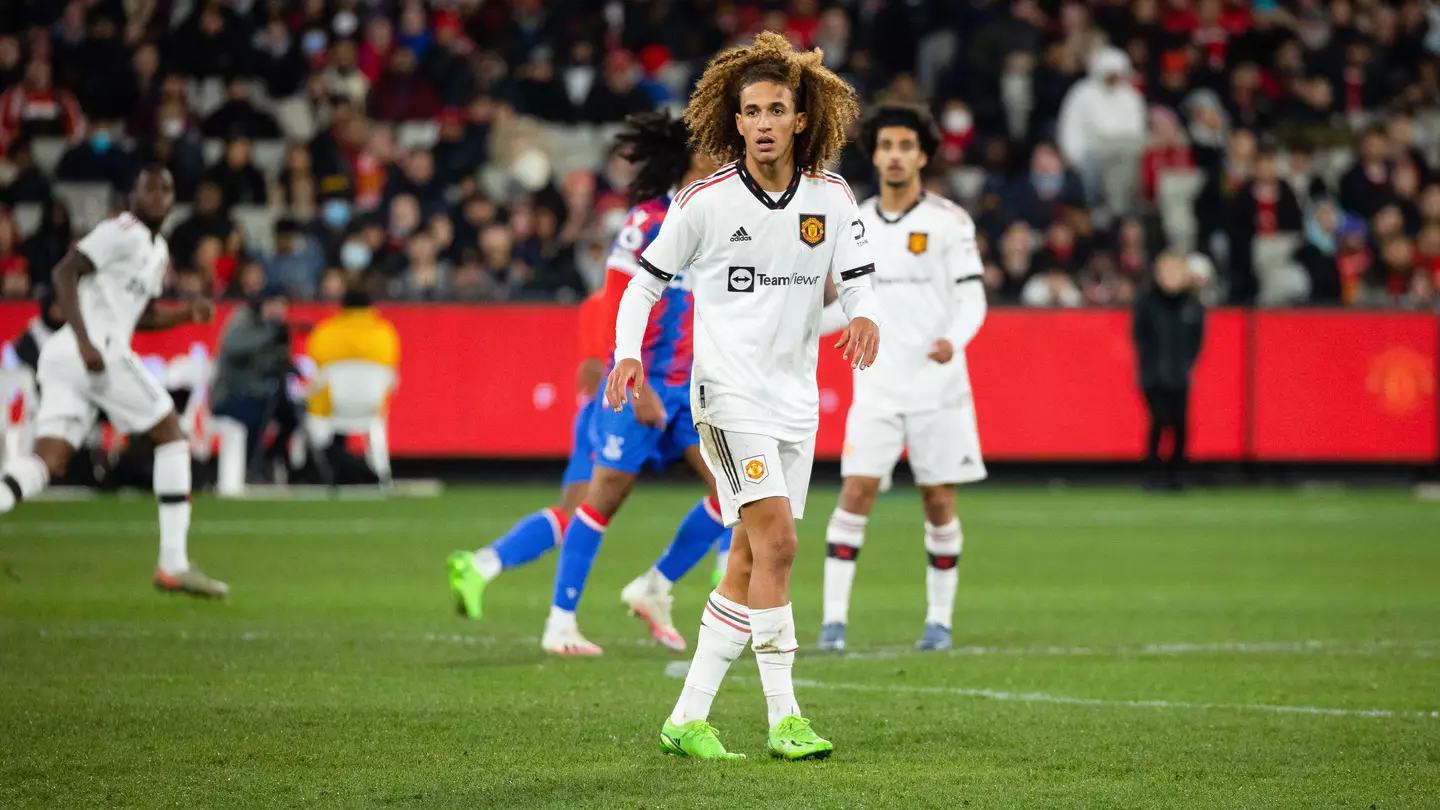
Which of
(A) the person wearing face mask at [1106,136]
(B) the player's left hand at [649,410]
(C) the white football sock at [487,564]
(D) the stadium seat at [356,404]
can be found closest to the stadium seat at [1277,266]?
(A) the person wearing face mask at [1106,136]

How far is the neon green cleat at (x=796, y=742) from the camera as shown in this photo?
6379mm

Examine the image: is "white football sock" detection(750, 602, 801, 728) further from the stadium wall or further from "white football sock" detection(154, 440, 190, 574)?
the stadium wall

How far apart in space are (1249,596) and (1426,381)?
1067cm

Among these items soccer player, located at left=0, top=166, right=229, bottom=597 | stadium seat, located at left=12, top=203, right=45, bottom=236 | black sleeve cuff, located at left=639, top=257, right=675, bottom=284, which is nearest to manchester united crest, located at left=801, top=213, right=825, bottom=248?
black sleeve cuff, located at left=639, top=257, right=675, bottom=284

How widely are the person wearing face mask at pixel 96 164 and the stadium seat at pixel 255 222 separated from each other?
1209 millimetres

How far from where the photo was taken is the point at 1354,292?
23031 millimetres

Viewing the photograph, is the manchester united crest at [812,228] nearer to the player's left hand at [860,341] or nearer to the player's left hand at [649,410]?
the player's left hand at [860,341]

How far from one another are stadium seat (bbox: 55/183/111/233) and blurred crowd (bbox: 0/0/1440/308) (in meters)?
→ 0.06

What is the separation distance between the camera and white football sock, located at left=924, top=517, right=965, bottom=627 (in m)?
9.81

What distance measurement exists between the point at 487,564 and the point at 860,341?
149 inches

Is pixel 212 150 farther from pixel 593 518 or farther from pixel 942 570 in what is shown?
pixel 942 570

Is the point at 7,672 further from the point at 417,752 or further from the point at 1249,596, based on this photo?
the point at 1249,596

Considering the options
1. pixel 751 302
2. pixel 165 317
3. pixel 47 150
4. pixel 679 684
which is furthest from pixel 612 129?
pixel 751 302

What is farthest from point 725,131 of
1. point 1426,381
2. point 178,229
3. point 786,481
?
point 1426,381
